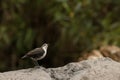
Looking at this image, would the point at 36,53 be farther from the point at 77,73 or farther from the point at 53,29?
the point at 53,29

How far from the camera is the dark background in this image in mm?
8578

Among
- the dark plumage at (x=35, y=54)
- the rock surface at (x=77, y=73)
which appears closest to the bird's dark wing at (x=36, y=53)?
the dark plumage at (x=35, y=54)

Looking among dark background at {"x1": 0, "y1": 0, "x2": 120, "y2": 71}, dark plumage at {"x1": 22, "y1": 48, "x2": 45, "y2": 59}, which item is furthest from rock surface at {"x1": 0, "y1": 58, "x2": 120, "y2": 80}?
dark background at {"x1": 0, "y1": 0, "x2": 120, "y2": 71}

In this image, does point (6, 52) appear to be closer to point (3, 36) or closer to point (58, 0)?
point (3, 36)

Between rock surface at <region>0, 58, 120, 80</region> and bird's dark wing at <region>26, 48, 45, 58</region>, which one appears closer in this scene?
rock surface at <region>0, 58, 120, 80</region>

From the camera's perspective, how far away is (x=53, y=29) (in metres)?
8.72

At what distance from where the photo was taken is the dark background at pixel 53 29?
8578mm

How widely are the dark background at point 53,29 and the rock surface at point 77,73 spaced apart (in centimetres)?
353

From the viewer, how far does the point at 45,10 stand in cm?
888

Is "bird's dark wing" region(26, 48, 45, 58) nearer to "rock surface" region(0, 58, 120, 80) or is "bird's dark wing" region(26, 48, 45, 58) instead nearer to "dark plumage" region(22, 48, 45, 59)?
"dark plumage" region(22, 48, 45, 59)

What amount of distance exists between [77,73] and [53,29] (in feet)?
13.4

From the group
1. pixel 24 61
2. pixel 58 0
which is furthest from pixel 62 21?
pixel 24 61

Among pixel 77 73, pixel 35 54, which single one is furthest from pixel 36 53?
pixel 77 73

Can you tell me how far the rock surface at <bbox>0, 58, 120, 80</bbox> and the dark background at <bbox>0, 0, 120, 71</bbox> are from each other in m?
3.53
